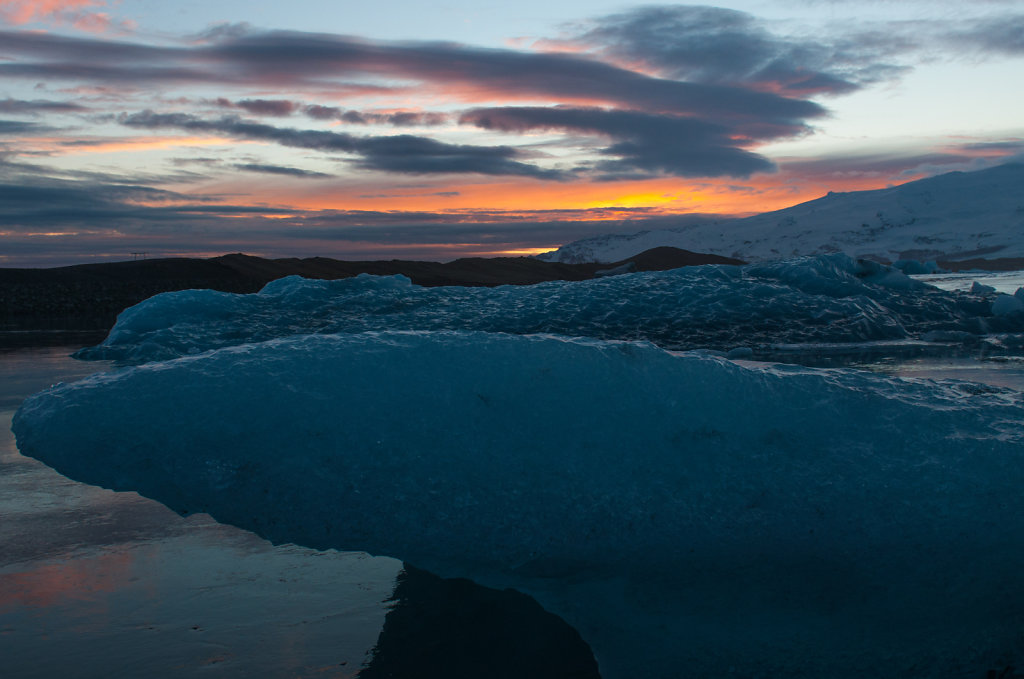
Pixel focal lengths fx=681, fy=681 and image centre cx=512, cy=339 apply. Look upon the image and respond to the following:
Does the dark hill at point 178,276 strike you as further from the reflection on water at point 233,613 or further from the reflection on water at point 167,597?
the reflection on water at point 233,613

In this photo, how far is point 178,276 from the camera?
859 inches

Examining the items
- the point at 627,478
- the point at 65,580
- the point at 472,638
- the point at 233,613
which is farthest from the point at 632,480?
the point at 65,580

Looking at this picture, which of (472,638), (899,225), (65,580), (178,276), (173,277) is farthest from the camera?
(899,225)

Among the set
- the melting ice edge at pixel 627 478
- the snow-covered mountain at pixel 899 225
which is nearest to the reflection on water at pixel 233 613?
the melting ice edge at pixel 627 478

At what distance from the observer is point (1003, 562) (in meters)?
1.85

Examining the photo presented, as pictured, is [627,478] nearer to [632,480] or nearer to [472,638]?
[632,480]

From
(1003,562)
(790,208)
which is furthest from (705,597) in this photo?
(790,208)

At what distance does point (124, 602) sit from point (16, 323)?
14052 mm

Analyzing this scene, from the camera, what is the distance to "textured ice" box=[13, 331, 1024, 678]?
1.78 m

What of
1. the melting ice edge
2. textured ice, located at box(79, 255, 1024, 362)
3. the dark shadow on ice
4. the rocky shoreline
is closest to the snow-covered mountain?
the rocky shoreline

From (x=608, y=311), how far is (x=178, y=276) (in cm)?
1735

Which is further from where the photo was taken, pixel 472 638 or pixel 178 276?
pixel 178 276

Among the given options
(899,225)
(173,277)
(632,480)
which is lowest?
(632,480)

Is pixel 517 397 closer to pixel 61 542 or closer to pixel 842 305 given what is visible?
pixel 61 542
